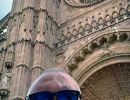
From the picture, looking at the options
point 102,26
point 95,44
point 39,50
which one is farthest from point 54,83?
point 39,50

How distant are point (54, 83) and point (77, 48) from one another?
11590 mm

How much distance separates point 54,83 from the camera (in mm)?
1168

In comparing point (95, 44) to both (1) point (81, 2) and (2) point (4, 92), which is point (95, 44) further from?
(2) point (4, 92)

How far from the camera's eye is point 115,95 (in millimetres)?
12328

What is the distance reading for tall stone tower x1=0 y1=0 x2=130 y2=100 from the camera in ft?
38.4

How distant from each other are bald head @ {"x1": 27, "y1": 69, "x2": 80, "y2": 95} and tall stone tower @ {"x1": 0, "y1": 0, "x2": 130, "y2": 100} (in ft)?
33.2

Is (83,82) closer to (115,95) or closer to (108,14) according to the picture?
(115,95)

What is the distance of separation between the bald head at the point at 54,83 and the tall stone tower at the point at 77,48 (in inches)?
398

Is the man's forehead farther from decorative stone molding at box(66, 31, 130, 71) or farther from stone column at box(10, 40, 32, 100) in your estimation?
decorative stone molding at box(66, 31, 130, 71)

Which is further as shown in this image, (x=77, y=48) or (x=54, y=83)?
(x=77, y=48)

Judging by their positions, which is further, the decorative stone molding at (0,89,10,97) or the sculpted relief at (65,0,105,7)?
the sculpted relief at (65,0,105,7)

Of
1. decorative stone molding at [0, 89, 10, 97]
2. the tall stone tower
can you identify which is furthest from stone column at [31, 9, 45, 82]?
decorative stone molding at [0, 89, 10, 97]

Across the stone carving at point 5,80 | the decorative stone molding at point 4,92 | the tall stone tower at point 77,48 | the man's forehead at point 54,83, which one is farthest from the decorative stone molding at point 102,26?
the man's forehead at point 54,83

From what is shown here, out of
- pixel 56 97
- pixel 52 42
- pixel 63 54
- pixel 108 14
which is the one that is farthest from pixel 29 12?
pixel 56 97
